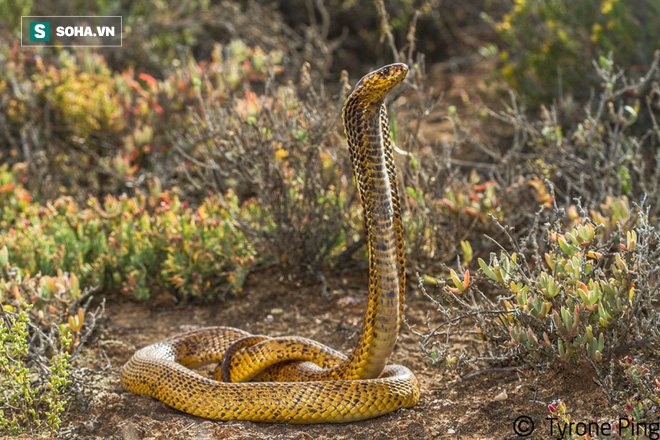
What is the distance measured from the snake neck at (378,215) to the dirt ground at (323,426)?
474mm

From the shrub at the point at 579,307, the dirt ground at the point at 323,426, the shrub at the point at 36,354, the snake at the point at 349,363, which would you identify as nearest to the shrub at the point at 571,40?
the dirt ground at the point at 323,426

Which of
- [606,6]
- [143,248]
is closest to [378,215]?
[143,248]

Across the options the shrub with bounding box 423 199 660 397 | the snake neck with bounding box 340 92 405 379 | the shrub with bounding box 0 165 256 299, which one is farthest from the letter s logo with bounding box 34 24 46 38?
the shrub with bounding box 423 199 660 397

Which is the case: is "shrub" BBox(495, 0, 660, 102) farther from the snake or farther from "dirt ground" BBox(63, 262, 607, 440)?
the snake

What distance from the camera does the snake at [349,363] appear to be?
3713 millimetres

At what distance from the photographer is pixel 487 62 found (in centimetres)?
1142

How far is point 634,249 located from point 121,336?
341 cm

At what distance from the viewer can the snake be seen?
12.2 ft

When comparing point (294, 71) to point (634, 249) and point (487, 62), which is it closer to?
point (487, 62)

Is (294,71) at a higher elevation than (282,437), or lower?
higher

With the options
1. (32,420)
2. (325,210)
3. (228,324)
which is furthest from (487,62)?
(32,420)

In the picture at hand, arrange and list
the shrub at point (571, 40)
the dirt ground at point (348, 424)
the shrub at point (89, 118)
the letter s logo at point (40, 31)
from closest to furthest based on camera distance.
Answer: the dirt ground at point (348, 424), the shrub at point (571, 40), the shrub at point (89, 118), the letter s logo at point (40, 31)

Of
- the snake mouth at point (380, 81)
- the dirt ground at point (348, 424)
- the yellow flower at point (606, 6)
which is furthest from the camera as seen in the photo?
the yellow flower at point (606, 6)

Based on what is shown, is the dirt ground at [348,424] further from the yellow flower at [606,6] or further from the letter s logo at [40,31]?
the letter s logo at [40,31]
